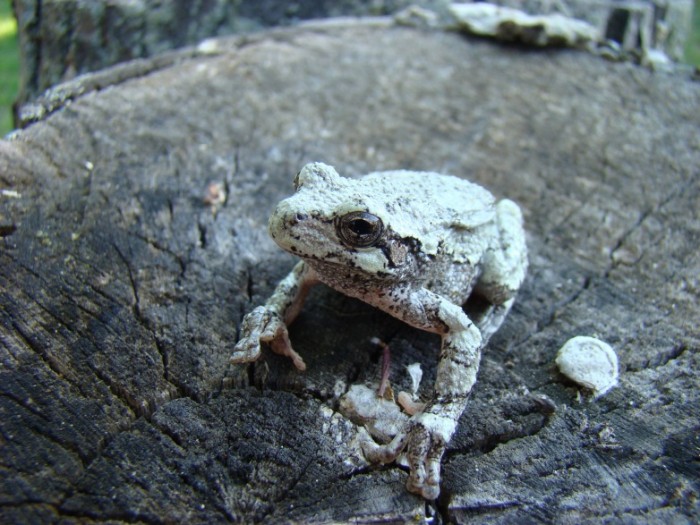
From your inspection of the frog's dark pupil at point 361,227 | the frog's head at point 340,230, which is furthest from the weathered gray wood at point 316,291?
the frog's dark pupil at point 361,227

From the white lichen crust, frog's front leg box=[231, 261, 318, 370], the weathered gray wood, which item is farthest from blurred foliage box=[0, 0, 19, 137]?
the white lichen crust

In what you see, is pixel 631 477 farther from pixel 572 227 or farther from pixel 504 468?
pixel 572 227

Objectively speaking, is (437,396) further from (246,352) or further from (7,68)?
(7,68)

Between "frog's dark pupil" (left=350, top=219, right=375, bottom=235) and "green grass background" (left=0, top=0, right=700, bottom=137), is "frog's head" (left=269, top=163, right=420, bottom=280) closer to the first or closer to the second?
"frog's dark pupil" (left=350, top=219, right=375, bottom=235)

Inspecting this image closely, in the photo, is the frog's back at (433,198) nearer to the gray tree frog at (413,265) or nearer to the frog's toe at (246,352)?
the gray tree frog at (413,265)

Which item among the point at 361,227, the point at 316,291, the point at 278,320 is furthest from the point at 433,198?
the point at 278,320

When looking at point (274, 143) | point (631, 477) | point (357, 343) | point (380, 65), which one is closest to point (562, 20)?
point (380, 65)
